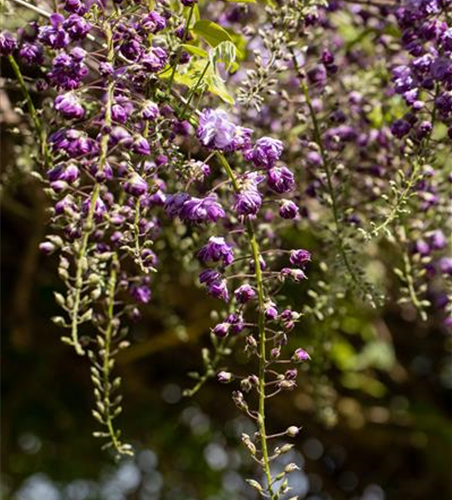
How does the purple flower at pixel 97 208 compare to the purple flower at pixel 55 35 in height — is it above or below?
below

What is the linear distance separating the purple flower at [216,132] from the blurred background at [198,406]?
1.10 meters

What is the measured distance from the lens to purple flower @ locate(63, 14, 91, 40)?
2.76 feet

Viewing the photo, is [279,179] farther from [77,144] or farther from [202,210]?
[77,144]

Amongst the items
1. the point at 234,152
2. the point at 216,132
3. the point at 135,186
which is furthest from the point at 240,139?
the point at 234,152

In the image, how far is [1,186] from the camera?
1354 mm

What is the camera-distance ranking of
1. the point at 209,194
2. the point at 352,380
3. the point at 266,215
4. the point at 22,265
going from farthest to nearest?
the point at 352,380 < the point at 22,265 < the point at 266,215 < the point at 209,194

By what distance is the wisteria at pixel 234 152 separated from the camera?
829 mm

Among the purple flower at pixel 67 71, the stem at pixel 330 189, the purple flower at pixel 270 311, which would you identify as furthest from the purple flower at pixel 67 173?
the stem at pixel 330 189

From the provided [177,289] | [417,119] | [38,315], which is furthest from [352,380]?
[417,119]

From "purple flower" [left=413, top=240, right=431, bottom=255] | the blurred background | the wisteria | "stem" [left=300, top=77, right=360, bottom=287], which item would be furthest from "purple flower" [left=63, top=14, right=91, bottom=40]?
the blurred background

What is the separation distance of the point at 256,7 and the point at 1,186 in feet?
1.61

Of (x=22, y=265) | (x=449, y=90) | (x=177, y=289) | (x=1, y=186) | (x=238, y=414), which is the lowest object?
(x=238, y=414)

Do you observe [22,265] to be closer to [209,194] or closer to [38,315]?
[38,315]

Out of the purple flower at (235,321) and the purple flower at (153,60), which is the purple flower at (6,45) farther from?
the purple flower at (235,321)
